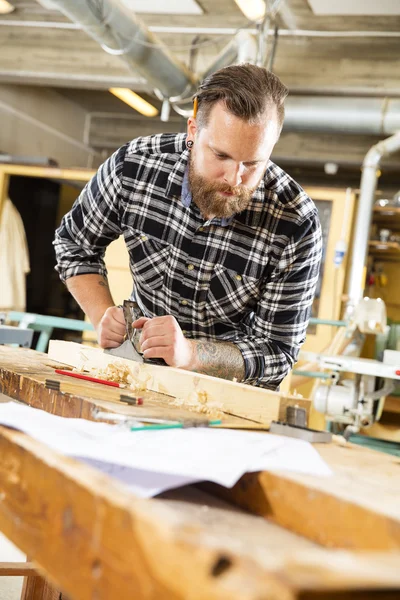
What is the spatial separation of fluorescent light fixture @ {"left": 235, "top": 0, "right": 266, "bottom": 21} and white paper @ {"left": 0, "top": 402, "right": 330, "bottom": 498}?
4.78 meters

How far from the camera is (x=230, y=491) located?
2.96ft

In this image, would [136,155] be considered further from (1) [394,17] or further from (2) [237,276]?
(1) [394,17]

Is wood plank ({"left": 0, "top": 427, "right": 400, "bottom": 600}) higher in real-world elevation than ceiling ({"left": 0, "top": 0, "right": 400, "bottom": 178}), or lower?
lower

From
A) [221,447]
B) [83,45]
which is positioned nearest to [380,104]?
[83,45]

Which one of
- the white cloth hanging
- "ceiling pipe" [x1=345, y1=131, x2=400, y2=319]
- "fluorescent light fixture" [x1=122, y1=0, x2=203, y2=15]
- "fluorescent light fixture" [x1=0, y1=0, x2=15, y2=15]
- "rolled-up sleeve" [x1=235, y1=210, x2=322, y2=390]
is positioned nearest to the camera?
"rolled-up sleeve" [x1=235, y1=210, x2=322, y2=390]

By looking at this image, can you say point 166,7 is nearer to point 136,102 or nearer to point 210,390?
point 136,102

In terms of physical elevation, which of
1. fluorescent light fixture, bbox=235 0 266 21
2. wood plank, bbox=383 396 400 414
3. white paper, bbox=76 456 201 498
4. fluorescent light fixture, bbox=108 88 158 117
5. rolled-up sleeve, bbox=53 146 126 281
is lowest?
wood plank, bbox=383 396 400 414

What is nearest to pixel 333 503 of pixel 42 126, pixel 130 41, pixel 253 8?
pixel 130 41

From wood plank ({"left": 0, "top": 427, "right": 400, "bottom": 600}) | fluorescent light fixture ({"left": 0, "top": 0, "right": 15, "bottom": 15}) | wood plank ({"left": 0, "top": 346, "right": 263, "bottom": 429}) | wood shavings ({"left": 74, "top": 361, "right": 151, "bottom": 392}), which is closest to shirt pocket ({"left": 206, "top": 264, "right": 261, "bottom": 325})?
wood shavings ({"left": 74, "top": 361, "right": 151, "bottom": 392})

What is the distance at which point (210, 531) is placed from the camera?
2.32ft

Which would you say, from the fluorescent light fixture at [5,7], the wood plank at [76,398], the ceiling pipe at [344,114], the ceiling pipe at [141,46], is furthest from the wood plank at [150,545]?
the fluorescent light fixture at [5,7]

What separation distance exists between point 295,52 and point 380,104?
97 centimetres

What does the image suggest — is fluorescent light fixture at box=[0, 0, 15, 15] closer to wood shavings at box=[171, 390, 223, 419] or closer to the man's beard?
the man's beard

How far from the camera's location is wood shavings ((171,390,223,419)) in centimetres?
131
